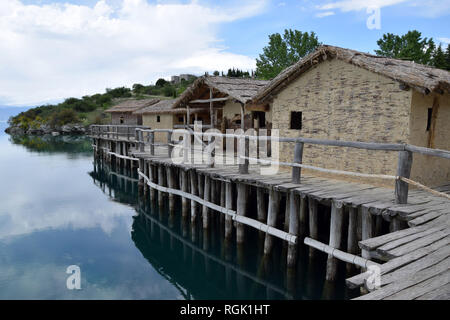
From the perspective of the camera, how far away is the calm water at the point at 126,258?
8.33 metres

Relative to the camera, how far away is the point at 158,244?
11.8m

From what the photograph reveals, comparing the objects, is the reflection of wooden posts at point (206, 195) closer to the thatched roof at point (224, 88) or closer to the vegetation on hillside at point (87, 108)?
the thatched roof at point (224, 88)

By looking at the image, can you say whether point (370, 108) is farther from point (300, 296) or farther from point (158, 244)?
point (158, 244)

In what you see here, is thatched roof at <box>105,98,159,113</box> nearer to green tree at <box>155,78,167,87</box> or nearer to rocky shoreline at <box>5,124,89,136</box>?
rocky shoreline at <box>5,124,89,136</box>

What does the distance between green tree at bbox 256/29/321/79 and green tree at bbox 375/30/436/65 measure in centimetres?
893

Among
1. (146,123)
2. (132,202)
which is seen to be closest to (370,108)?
(132,202)

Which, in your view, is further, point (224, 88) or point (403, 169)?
point (224, 88)

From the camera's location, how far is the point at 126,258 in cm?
1064

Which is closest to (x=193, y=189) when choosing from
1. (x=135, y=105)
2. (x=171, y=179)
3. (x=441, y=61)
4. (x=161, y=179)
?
(x=171, y=179)

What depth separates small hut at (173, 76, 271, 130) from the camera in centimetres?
1416

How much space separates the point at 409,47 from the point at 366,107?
1193 inches

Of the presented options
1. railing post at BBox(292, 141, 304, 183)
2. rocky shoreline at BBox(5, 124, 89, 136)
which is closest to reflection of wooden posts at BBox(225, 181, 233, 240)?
railing post at BBox(292, 141, 304, 183)
